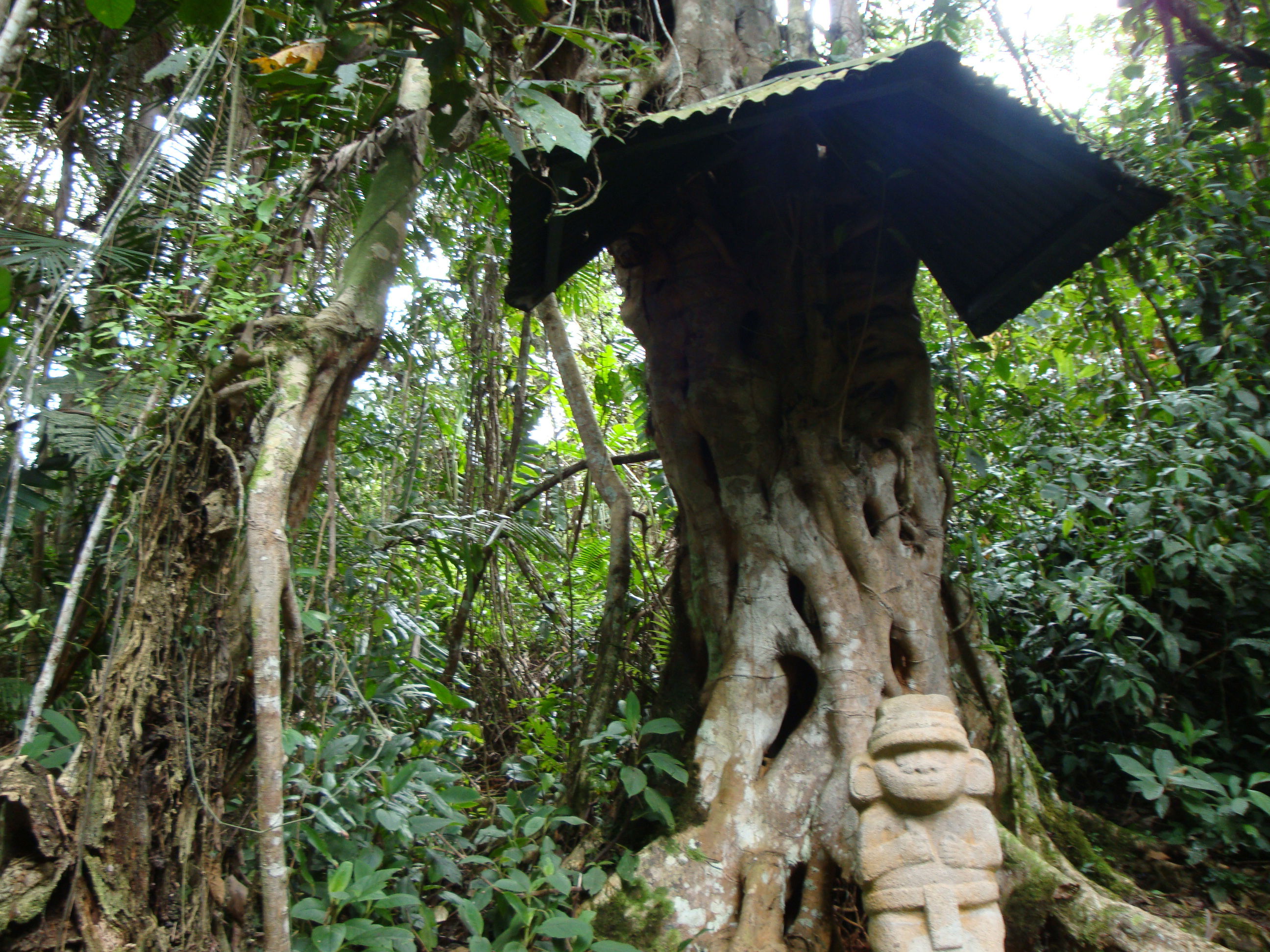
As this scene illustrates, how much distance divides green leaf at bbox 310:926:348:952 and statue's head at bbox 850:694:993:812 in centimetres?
168

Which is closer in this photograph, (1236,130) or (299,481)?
(299,481)

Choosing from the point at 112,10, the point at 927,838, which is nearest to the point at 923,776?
the point at 927,838

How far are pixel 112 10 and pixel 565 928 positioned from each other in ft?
9.41

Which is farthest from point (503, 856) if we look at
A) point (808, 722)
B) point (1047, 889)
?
point (1047, 889)

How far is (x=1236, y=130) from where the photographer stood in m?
4.76

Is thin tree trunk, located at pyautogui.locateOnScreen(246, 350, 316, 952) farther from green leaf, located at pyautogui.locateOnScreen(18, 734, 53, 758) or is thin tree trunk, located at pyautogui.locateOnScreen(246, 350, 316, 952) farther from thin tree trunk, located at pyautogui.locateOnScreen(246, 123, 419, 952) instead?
green leaf, located at pyautogui.locateOnScreen(18, 734, 53, 758)

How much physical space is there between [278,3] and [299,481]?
7.84 feet

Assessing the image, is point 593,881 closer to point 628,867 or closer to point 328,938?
point 628,867

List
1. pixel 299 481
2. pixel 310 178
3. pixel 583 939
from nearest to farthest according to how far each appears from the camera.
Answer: pixel 583 939
pixel 299 481
pixel 310 178

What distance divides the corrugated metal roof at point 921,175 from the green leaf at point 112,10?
1.57 metres

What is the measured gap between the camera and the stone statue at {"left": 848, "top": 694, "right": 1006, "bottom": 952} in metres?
2.71

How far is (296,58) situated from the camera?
3246 millimetres

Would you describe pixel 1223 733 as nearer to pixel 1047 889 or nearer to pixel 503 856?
pixel 1047 889

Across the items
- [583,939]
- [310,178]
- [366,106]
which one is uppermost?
[366,106]
